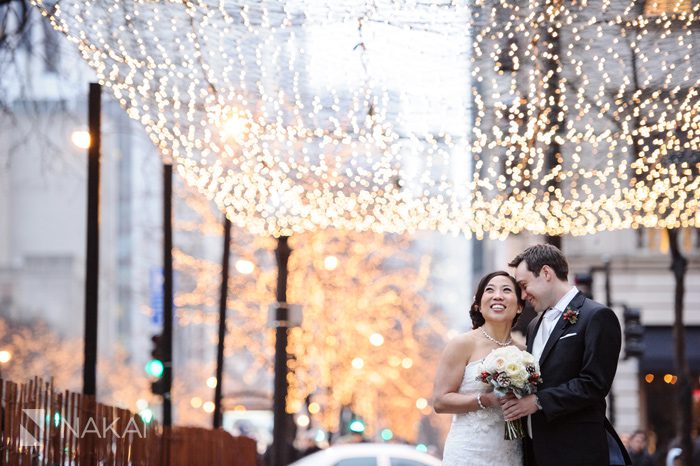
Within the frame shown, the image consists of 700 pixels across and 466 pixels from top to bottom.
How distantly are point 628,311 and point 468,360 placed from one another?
15.3m

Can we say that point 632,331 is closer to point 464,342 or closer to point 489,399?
point 464,342

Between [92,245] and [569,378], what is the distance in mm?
7319

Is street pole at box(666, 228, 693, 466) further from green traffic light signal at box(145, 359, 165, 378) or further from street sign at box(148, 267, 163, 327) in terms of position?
street sign at box(148, 267, 163, 327)

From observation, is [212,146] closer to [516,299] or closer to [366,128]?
[366,128]

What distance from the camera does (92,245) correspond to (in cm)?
1420

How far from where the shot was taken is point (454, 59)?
460 inches

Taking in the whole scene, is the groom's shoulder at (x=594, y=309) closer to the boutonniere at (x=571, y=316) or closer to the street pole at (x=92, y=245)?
the boutonniere at (x=571, y=316)

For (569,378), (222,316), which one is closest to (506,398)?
(569,378)

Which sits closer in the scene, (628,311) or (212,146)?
(212,146)

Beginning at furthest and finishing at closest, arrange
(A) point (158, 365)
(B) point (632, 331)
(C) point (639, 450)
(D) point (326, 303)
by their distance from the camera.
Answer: (D) point (326, 303), (B) point (632, 331), (A) point (158, 365), (C) point (639, 450)

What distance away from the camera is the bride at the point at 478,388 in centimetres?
850

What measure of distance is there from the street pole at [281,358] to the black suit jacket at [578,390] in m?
16.7

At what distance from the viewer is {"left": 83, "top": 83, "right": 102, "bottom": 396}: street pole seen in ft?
46.0

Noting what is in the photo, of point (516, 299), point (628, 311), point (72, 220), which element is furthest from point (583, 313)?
point (72, 220)
